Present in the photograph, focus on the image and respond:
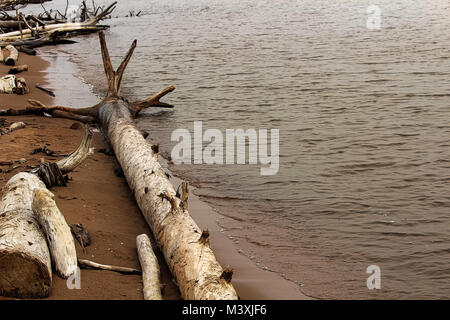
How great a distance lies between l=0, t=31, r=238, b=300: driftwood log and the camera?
524 centimetres

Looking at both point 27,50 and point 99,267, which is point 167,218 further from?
point 27,50

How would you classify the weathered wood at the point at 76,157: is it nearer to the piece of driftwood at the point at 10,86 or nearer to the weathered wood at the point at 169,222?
the weathered wood at the point at 169,222

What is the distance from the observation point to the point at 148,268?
18.7 feet

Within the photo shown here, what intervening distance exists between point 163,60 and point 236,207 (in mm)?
12491

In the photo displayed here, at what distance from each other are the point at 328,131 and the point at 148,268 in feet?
19.5

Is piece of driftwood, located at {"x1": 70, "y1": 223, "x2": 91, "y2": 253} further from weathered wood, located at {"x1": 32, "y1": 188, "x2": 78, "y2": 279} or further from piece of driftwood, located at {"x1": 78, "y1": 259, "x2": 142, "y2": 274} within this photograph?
weathered wood, located at {"x1": 32, "y1": 188, "x2": 78, "y2": 279}

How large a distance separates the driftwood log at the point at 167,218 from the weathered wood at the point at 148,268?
0.17 metres

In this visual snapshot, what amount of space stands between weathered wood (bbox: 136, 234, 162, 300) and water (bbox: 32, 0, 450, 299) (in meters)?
1.18

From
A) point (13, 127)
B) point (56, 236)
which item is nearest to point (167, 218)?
point (56, 236)

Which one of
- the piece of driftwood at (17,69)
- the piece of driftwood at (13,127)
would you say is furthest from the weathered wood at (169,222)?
the piece of driftwood at (17,69)

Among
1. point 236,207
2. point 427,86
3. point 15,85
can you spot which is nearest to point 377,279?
point 236,207

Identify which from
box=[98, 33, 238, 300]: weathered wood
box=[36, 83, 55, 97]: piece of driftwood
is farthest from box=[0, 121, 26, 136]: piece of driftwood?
box=[36, 83, 55, 97]: piece of driftwood
